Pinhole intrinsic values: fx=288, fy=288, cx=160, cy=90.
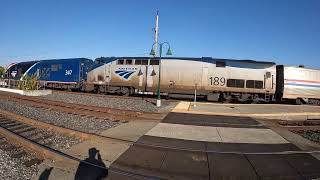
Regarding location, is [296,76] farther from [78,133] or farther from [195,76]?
[78,133]

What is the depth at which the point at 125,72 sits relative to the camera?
24688 mm

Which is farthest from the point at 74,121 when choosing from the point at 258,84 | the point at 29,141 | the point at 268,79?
the point at 268,79

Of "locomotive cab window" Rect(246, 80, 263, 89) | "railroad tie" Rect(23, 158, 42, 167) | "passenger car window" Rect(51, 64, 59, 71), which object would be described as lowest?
"railroad tie" Rect(23, 158, 42, 167)

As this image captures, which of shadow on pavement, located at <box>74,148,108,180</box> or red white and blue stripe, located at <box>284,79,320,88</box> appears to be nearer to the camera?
shadow on pavement, located at <box>74,148,108,180</box>

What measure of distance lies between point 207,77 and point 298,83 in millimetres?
7067

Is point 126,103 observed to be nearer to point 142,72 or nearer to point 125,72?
point 142,72

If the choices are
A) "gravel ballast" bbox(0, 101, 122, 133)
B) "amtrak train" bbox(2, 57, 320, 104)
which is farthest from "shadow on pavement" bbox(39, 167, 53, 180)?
"amtrak train" bbox(2, 57, 320, 104)

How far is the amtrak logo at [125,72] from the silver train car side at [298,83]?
38.7ft

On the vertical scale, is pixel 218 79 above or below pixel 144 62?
below

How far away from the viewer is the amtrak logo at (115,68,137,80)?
963 inches

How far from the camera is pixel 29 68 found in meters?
33.4

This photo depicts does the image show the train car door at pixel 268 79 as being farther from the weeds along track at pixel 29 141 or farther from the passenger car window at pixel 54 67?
the passenger car window at pixel 54 67

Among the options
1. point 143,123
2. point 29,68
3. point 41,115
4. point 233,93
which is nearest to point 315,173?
point 143,123

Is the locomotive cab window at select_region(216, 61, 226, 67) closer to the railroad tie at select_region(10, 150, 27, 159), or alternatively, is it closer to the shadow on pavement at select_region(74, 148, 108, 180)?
the shadow on pavement at select_region(74, 148, 108, 180)
